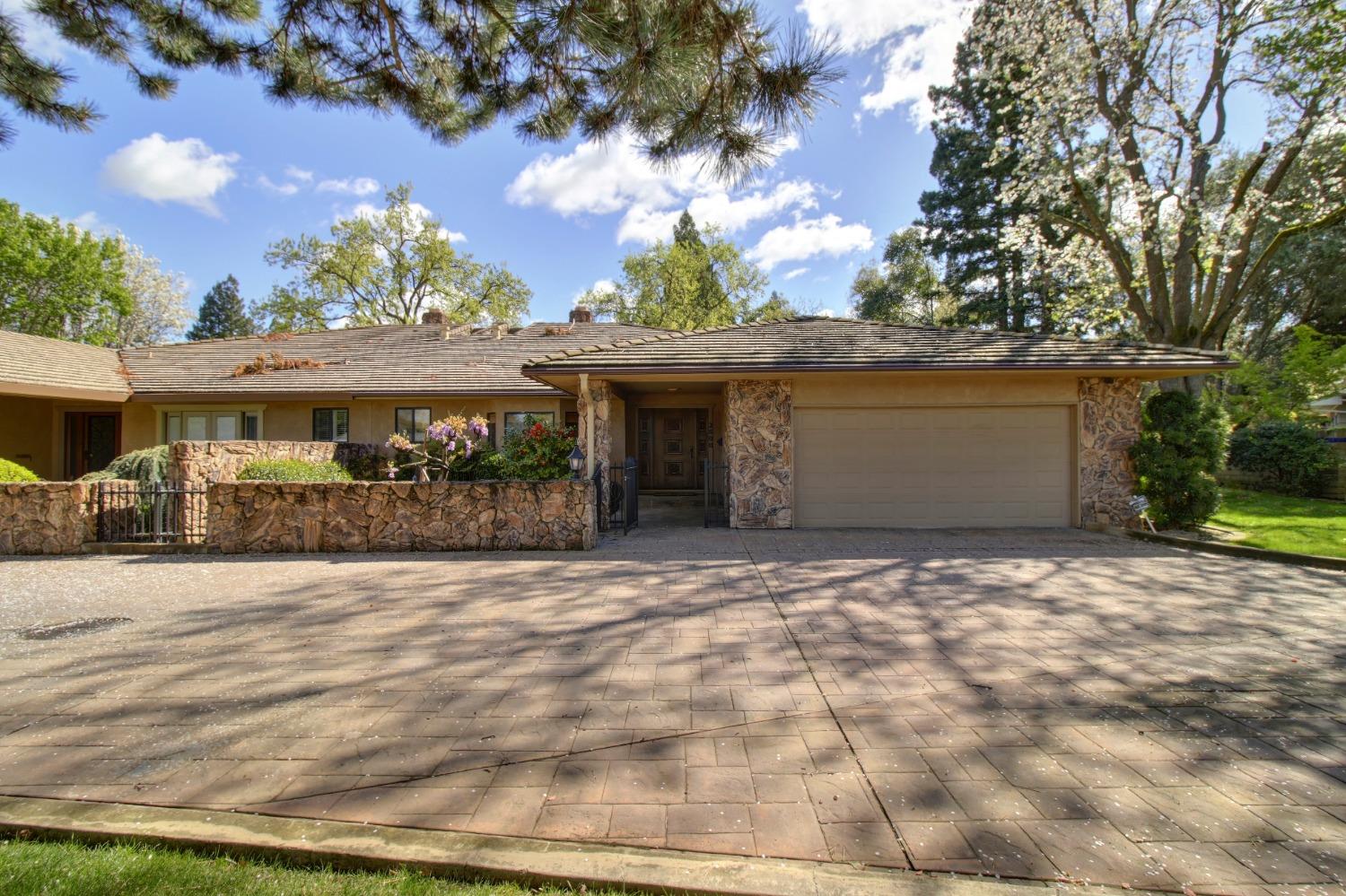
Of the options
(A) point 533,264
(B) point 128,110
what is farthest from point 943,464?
(A) point 533,264

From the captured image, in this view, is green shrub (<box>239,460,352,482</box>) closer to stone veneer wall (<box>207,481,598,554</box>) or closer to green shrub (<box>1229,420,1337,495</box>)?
stone veneer wall (<box>207,481,598,554</box>)

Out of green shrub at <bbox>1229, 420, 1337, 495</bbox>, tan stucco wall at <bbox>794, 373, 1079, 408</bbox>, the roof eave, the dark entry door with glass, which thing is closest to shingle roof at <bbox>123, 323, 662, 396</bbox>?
the dark entry door with glass

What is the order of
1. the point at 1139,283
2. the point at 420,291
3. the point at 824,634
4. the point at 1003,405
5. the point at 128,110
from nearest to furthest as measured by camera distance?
the point at 824,634
the point at 128,110
the point at 1003,405
the point at 1139,283
the point at 420,291

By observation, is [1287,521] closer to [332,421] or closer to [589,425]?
[589,425]

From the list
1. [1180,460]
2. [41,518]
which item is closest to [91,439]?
[41,518]

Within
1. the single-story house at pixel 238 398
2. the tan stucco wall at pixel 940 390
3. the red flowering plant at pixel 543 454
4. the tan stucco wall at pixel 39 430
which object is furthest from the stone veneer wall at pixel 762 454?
the tan stucco wall at pixel 39 430

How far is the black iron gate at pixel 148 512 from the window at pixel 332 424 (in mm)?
5334

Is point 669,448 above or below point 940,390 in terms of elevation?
below

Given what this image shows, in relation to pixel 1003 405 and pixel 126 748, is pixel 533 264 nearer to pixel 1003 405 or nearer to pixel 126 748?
pixel 1003 405

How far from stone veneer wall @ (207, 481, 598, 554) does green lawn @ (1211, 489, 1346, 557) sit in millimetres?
9708

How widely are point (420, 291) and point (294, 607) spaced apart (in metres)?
28.6

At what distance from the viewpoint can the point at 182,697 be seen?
3.48 m

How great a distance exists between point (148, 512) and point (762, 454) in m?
9.64

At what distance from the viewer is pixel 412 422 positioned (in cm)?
1405
